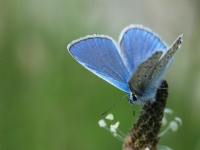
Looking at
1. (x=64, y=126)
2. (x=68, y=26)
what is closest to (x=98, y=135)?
(x=64, y=126)

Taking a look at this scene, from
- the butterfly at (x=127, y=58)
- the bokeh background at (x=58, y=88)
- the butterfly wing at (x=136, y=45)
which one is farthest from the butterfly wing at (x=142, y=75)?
the bokeh background at (x=58, y=88)

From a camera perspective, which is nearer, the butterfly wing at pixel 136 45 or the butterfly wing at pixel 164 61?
the butterfly wing at pixel 164 61

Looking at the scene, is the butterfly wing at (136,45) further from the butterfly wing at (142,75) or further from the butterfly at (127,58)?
the butterfly wing at (142,75)

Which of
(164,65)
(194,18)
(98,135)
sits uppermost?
(194,18)

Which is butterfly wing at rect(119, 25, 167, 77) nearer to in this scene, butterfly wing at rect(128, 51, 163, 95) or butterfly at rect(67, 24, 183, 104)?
butterfly at rect(67, 24, 183, 104)

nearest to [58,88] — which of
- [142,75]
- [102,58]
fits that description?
[102,58]

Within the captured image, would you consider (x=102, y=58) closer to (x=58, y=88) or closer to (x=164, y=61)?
(x=164, y=61)

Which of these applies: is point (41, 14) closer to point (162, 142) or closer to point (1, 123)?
point (1, 123)
